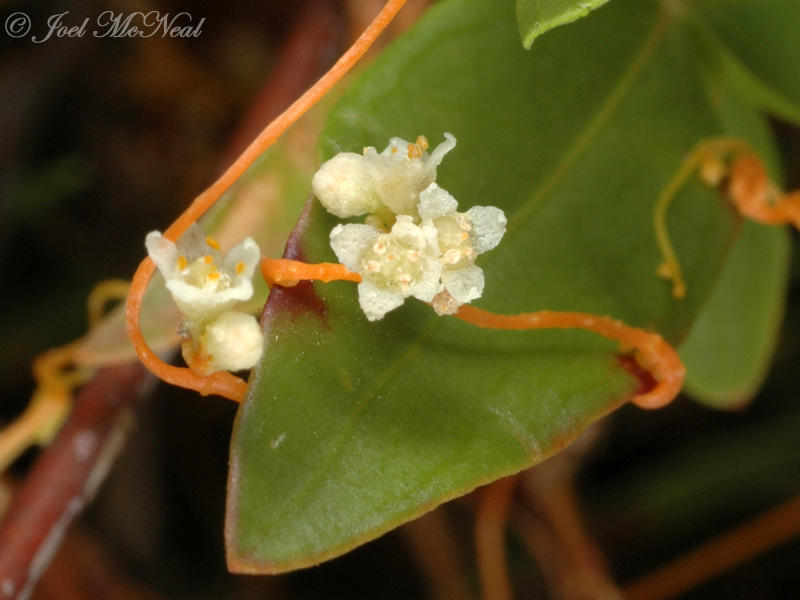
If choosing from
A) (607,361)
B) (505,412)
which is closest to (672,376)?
(607,361)

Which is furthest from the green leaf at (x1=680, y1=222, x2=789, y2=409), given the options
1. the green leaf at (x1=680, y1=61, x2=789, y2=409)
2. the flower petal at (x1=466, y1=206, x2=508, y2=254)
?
the flower petal at (x1=466, y1=206, x2=508, y2=254)

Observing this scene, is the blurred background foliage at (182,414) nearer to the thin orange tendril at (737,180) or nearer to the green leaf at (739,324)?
the green leaf at (739,324)

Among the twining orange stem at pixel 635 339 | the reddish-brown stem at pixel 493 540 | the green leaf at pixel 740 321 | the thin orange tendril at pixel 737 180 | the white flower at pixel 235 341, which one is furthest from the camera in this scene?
the reddish-brown stem at pixel 493 540

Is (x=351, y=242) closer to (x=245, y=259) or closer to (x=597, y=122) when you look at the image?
(x=245, y=259)

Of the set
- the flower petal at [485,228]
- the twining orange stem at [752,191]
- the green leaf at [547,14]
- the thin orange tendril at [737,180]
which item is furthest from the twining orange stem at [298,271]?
the twining orange stem at [752,191]

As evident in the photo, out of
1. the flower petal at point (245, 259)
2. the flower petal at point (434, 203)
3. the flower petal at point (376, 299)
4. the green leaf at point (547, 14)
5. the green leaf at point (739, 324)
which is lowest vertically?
the green leaf at point (739, 324)

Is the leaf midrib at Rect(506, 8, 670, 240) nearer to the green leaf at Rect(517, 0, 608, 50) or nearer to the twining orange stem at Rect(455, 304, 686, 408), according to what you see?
the twining orange stem at Rect(455, 304, 686, 408)

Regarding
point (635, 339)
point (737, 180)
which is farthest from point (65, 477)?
point (737, 180)
